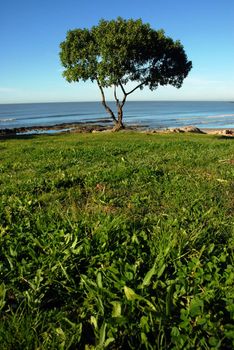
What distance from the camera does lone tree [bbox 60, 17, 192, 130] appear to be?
38.0 meters

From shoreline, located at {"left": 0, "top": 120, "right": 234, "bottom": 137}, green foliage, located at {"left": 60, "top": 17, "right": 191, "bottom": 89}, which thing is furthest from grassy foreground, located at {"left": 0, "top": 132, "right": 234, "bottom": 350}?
shoreline, located at {"left": 0, "top": 120, "right": 234, "bottom": 137}

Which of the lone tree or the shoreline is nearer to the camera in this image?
the lone tree

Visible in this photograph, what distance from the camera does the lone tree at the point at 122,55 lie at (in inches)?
1495

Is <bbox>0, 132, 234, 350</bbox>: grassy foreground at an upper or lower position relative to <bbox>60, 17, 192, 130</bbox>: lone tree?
lower

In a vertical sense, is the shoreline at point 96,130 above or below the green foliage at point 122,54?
below

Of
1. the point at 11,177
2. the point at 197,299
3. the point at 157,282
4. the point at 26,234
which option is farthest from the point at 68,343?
the point at 11,177

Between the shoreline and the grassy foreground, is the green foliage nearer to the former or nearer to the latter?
the shoreline

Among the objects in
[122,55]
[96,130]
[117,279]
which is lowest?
[117,279]

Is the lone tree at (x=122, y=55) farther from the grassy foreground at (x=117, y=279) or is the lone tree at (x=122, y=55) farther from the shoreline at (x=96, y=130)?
Answer: the grassy foreground at (x=117, y=279)

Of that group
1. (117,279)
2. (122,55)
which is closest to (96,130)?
(122,55)

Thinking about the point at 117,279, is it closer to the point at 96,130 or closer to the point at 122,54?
the point at 122,54

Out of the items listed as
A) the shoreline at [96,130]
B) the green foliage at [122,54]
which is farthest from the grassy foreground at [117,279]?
the shoreline at [96,130]

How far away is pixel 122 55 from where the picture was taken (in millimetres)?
37594

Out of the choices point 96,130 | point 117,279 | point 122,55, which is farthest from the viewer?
point 96,130
